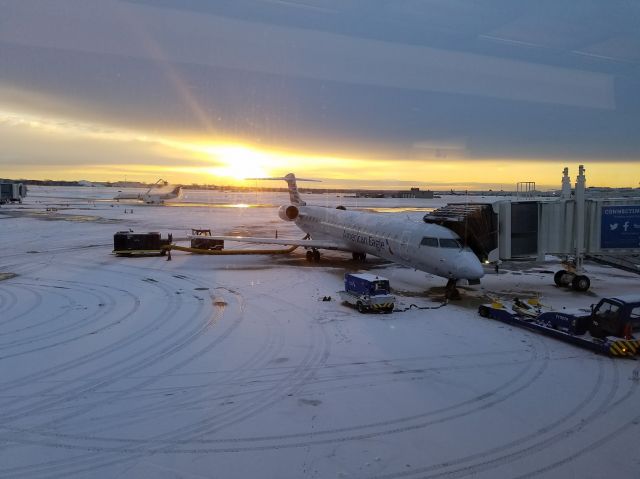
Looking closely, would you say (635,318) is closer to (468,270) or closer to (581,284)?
(468,270)

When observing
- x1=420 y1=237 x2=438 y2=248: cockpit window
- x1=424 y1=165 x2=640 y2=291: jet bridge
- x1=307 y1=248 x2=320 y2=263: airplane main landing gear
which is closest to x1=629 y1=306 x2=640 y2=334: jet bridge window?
x1=420 y1=237 x2=438 y2=248: cockpit window

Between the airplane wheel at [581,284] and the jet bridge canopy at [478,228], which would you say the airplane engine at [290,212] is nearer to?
the jet bridge canopy at [478,228]

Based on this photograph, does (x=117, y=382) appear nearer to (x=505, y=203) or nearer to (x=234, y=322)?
(x=234, y=322)

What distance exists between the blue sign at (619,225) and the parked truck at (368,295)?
996 centimetres

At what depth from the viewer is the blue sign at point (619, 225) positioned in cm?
1908

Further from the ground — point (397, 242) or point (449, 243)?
point (449, 243)

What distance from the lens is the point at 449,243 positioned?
16.8 meters

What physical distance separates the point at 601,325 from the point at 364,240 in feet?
38.2

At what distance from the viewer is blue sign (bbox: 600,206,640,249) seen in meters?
19.1

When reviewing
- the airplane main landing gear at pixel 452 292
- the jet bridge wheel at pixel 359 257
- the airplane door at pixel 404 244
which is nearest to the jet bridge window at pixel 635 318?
the airplane main landing gear at pixel 452 292

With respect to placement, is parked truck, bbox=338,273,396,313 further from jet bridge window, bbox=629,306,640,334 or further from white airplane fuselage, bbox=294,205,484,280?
jet bridge window, bbox=629,306,640,334

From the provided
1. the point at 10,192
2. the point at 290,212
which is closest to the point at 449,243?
the point at 290,212

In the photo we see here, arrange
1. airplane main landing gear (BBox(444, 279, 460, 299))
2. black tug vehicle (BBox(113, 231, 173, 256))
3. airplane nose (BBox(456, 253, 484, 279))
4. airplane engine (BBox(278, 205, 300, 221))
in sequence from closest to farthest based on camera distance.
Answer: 1. airplane nose (BBox(456, 253, 484, 279))
2. airplane main landing gear (BBox(444, 279, 460, 299))
3. black tug vehicle (BBox(113, 231, 173, 256))
4. airplane engine (BBox(278, 205, 300, 221))

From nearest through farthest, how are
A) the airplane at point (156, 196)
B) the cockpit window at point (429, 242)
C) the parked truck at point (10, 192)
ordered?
the cockpit window at point (429, 242) < the parked truck at point (10, 192) < the airplane at point (156, 196)
